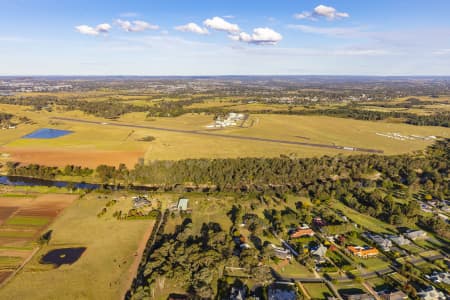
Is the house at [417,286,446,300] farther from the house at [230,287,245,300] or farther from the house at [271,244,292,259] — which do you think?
the house at [230,287,245,300]

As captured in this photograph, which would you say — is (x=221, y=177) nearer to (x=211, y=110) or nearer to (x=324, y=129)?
(x=324, y=129)

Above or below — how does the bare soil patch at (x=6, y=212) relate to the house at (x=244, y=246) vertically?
above

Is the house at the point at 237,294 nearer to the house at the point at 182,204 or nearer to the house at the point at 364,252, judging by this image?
the house at the point at 364,252

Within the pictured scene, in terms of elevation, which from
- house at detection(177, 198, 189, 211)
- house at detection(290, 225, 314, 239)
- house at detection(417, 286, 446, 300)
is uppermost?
house at detection(177, 198, 189, 211)

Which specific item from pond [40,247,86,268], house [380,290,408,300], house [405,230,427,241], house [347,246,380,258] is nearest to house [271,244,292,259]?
house [347,246,380,258]

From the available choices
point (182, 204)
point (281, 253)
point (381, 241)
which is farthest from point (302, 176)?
Result: point (281, 253)

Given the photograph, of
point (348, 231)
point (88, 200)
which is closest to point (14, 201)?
point (88, 200)

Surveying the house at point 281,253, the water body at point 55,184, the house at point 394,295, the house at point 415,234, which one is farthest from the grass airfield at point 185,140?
→ the house at point 394,295
